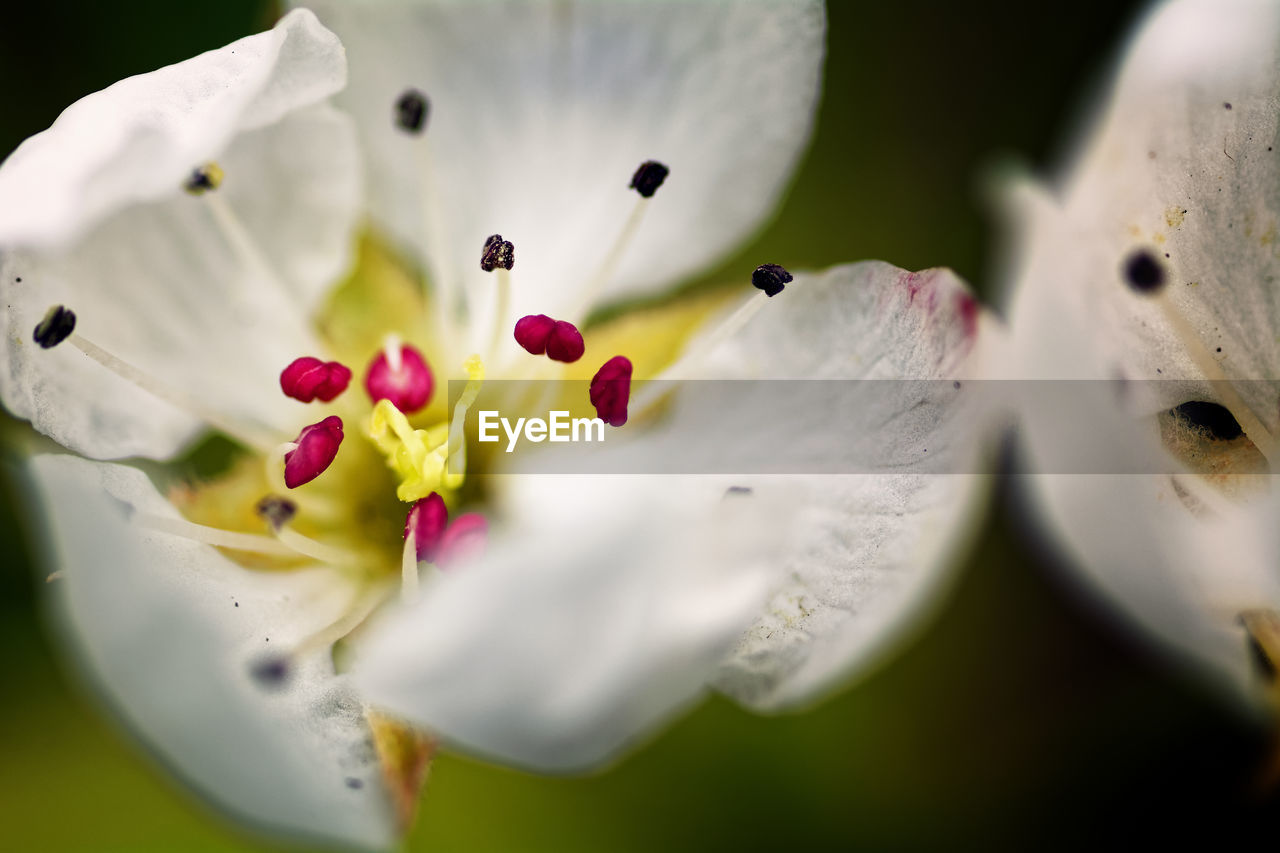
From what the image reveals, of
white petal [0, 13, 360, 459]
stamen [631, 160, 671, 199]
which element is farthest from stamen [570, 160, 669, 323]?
white petal [0, 13, 360, 459]

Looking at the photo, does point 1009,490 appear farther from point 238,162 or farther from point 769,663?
point 238,162

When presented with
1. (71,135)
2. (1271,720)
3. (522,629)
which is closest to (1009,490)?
(1271,720)

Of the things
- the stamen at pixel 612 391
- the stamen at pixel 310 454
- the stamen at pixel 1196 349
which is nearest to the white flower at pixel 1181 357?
the stamen at pixel 1196 349

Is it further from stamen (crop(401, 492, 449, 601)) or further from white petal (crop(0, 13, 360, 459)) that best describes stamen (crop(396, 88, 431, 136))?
stamen (crop(401, 492, 449, 601))

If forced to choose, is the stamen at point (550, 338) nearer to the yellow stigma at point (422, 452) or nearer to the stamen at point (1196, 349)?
the yellow stigma at point (422, 452)

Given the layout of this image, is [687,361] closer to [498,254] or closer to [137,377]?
[498,254]
